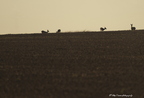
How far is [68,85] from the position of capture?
1605 centimetres

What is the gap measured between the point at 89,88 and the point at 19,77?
437cm

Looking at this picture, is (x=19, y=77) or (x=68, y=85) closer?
(x=68, y=85)

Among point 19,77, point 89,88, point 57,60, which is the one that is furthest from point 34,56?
point 89,88

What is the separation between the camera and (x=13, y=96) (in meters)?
14.8

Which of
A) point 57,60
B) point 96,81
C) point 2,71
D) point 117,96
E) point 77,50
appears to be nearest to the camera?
point 117,96

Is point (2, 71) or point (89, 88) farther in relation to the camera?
point (2, 71)

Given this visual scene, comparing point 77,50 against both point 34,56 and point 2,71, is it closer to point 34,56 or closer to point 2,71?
point 34,56

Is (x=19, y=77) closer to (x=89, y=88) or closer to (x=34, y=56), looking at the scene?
(x=89, y=88)

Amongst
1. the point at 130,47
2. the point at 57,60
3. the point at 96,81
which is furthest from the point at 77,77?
the point at 130,47

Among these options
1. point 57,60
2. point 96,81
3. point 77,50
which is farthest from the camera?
point 77,50

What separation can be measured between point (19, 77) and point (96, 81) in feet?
13.1

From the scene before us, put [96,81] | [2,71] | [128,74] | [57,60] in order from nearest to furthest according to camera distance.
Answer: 1. [96,81]
2. [128,74]
3. [2,71]
4. [57,60]

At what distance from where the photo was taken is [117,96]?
1436 cm

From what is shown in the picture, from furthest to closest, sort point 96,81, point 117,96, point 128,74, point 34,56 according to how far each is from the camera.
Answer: point 34,56 → point 128,74 → point 96,81 → point 117,96
